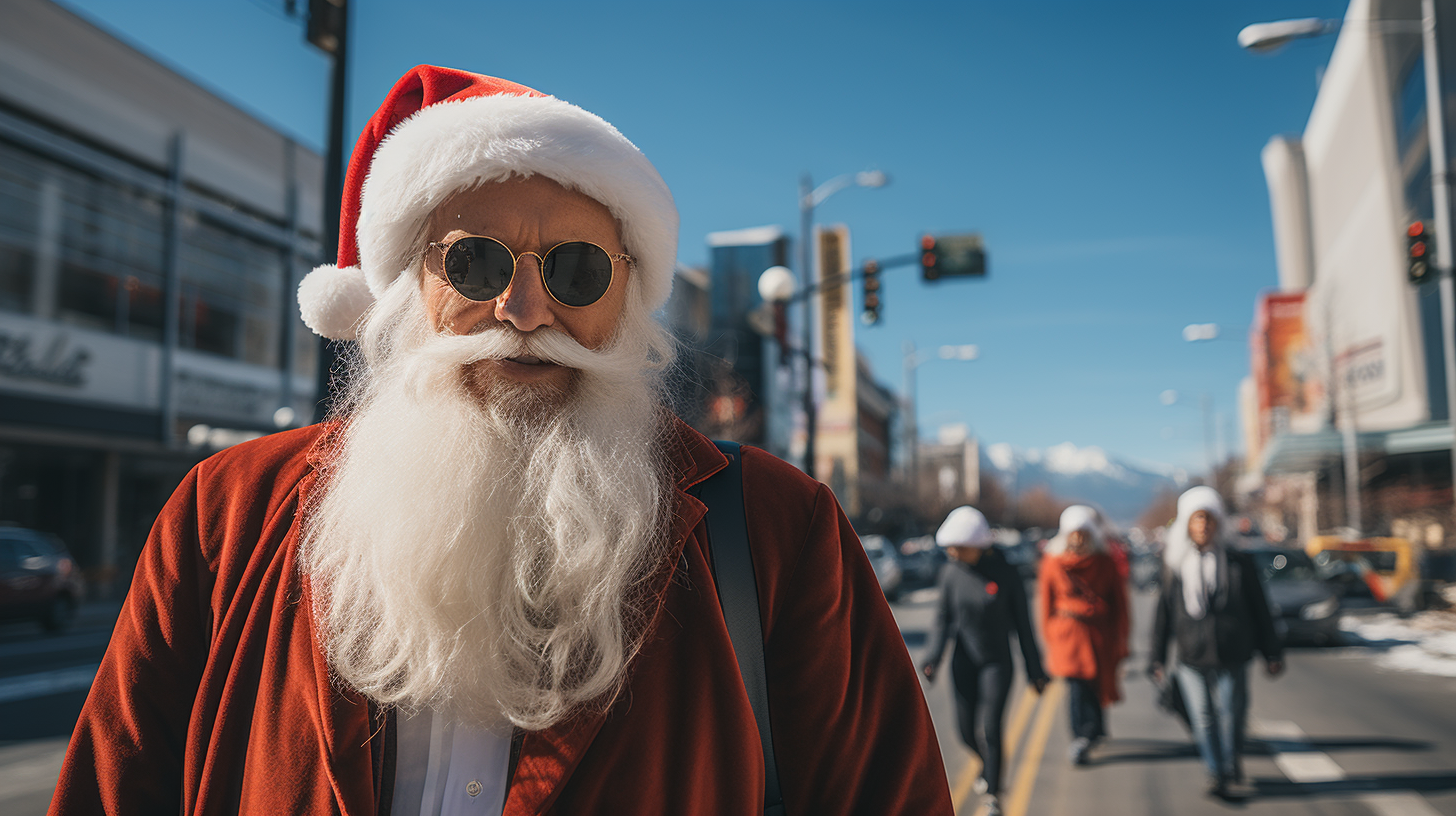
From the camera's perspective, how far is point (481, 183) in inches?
67.4

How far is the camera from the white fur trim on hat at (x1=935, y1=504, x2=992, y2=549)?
23.0ft

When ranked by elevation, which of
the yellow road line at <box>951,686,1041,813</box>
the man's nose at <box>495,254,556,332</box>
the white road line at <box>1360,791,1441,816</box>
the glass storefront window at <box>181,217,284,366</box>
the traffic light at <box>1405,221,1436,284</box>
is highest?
the glass storefront window at <box>181,217,284,366</box>

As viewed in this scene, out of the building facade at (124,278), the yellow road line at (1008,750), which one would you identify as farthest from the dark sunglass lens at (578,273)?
the building facade at (124,278)

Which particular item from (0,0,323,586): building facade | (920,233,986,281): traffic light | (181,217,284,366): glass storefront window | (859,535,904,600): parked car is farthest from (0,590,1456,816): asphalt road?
(181,217,284,366): glass storefront window

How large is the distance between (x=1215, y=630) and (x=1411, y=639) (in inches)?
455

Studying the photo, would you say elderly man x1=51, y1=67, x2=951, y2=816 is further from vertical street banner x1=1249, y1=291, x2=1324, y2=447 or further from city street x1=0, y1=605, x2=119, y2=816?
vertical street banner x1=1249, y1=291, x2=1324, y2=447

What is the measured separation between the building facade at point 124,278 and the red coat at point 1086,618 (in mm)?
15454

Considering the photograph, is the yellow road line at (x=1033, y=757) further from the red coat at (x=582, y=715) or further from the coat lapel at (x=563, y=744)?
the coat lapel at (x=563, y=744)

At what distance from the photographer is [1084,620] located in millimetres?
7734

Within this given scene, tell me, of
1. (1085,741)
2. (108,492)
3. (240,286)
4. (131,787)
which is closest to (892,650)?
(131,787)

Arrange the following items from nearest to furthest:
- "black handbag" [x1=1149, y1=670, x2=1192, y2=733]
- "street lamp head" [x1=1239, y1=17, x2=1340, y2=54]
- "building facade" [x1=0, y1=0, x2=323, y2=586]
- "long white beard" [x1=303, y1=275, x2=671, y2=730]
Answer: "long white beard" [x1=303, y1=275, x2=671, y2=730], "black handbag" [x1=1149, y1=670, x2=1192, y2=733], "street lamp head" [x1=1239, y1=17, x2=1340, y2=54], "building facade" [x1=0, y1=0, x2=323, y2=586]

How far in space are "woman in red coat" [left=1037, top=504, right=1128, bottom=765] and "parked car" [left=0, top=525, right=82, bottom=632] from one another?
15.0 meters

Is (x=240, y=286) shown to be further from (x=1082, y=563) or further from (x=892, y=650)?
(x=892, y=650)

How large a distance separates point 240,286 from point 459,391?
28.8 metres
